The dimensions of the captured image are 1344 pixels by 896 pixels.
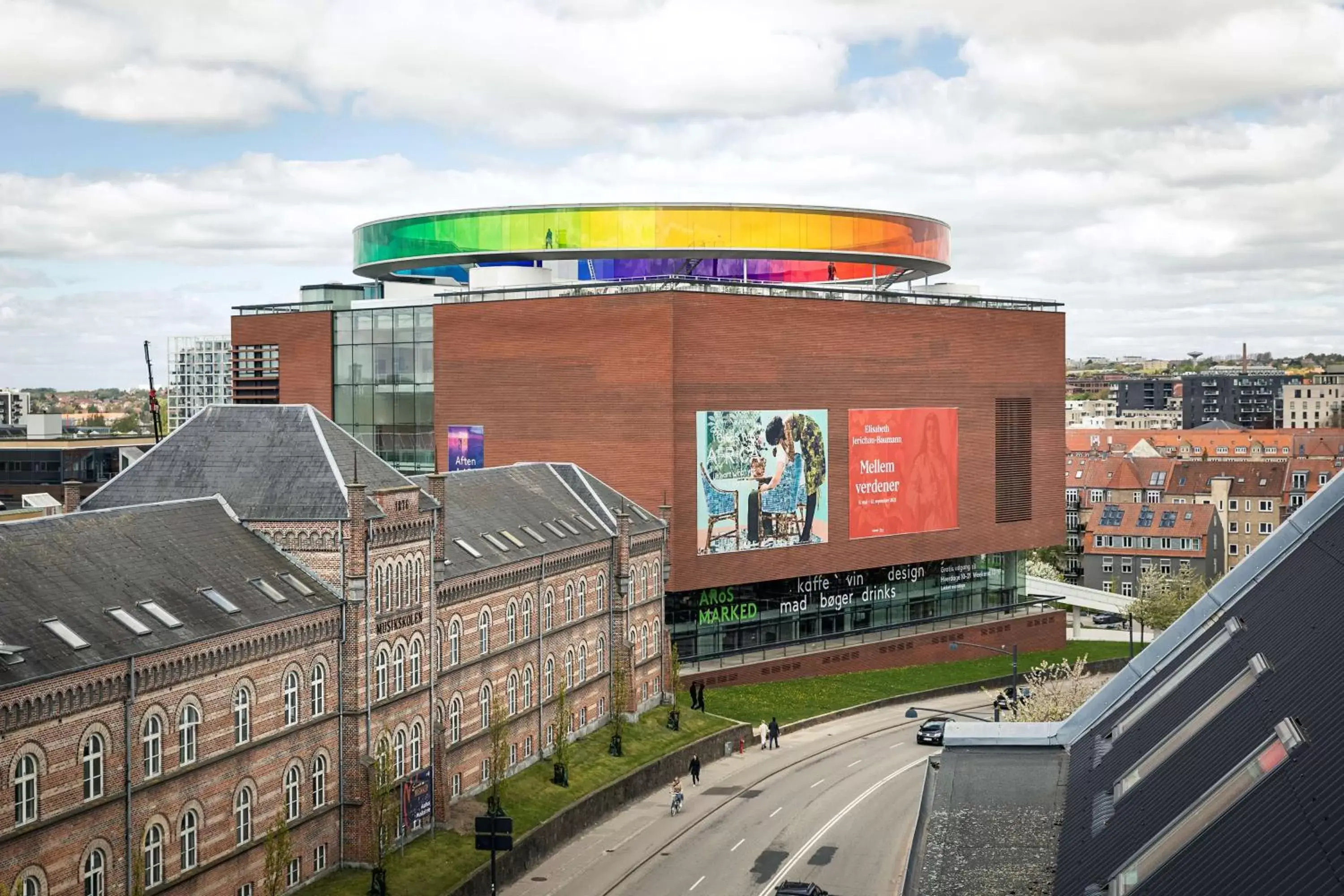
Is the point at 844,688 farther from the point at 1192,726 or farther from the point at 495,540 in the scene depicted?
the point at 1192,726

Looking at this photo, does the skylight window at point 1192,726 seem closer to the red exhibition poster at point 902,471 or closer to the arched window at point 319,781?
the arched window at point 319,781

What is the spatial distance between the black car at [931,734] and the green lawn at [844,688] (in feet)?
25.7

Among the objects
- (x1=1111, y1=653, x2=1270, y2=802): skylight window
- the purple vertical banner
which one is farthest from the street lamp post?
(x1=1111, y1=653, x2=1270, y2=802): skylight window

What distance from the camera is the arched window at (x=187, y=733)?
1903 inches

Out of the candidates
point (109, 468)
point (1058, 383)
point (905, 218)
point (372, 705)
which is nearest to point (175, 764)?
point (372, 705)

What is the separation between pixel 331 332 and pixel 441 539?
174 feet

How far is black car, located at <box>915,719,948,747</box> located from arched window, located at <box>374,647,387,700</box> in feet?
129

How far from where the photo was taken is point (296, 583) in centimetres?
5631

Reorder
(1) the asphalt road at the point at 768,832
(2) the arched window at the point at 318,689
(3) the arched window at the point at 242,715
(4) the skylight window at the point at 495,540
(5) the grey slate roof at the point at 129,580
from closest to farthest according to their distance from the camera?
(5) the grey slate roof at the point at 129,580, (3) the arched window at the point at 242,715, (2) the arched window at the point at 318,689, (1) the asphalt road at the point at 768,832, (4) the skylight window at the point at 495,540

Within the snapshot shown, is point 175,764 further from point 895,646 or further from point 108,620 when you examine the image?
point 895,646

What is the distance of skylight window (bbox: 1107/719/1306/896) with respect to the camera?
82.4 ft

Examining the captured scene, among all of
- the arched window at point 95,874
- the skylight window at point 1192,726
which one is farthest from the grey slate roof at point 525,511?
the skylight window at point 1192,726

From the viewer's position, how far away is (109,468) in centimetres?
15075

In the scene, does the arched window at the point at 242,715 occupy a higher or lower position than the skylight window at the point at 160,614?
lower
